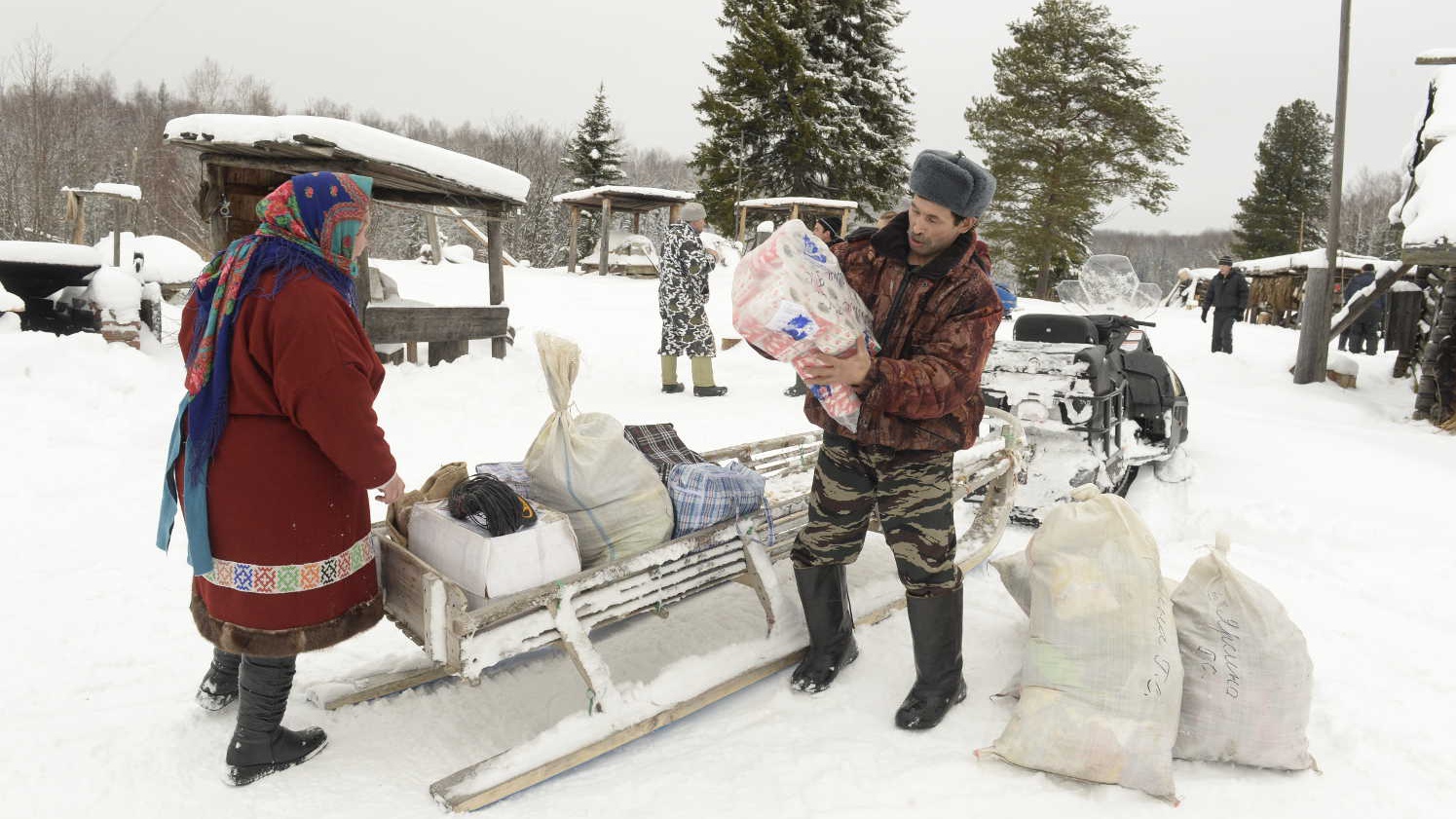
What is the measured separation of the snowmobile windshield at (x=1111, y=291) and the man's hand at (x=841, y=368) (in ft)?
14.0

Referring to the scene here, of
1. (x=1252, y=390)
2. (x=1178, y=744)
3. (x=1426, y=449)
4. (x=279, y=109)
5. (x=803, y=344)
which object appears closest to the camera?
(x=803, y=344)

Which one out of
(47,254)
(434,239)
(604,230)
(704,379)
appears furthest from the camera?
(604,230)

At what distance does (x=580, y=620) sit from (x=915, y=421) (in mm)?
1159

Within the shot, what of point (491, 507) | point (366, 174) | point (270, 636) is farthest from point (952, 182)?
point (366, 174)

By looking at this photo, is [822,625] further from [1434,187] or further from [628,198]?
[628,198]

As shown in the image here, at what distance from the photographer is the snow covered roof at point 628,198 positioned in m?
18.7

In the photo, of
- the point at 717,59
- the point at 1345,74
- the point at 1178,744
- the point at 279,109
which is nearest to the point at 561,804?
the point at 1178,744

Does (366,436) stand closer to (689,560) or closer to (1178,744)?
(689,560)

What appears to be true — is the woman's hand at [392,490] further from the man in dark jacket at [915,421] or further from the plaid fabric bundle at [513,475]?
the man in dark jacket at [915,421]

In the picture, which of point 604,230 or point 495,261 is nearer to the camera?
point 495,261

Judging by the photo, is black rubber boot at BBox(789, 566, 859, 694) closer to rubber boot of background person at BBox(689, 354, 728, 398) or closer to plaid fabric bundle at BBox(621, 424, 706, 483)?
plaid fabric bundle at BBox(621, 424, 706, 483)

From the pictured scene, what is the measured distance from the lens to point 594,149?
3216 centimetres

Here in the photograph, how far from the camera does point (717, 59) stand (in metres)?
24.3

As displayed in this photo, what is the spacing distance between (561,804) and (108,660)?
192 centimetres
